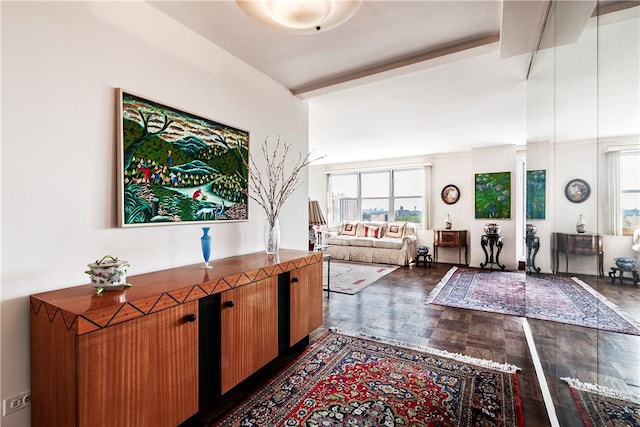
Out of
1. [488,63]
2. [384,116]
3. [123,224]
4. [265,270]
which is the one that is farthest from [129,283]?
[384,116]

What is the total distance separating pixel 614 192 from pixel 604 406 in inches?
30.1

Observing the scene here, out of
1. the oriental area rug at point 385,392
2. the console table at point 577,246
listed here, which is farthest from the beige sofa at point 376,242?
the console table at point 577,246

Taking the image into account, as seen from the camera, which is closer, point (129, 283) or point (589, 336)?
point (589, 336)

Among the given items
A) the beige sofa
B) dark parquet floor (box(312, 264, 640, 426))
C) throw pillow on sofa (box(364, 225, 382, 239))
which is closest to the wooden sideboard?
dark parquet floor (box(312, 264, 640, 426))

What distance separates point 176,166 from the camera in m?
2.04

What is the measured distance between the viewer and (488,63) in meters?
2.71

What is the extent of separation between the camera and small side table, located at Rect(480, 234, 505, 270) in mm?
5906

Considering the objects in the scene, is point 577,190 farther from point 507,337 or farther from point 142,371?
point 142,371

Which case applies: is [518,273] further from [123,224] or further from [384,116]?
[123,224]

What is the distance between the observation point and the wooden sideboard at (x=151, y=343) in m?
1.17

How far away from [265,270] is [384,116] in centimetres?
310

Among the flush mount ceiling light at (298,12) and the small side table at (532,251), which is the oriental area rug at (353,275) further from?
the flush mount ceiling light at (298,12)

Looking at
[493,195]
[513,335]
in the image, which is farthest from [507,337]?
[493,195]

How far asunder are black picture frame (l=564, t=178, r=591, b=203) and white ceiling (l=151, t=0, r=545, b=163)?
115 centimetres
